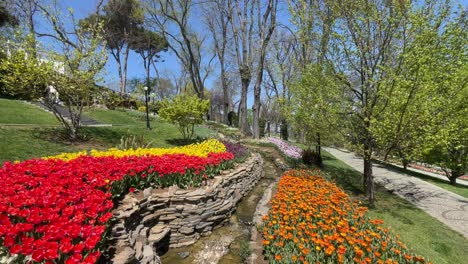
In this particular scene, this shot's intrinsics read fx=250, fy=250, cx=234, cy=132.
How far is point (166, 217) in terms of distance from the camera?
16.2 feet

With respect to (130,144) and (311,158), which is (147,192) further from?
(311,158)

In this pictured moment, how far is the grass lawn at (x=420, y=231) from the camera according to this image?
5188 millimetres

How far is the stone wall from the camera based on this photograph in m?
3.63

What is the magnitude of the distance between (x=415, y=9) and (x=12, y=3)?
2361 cm

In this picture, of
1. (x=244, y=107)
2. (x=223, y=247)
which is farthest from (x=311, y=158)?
(x=223, y=247)

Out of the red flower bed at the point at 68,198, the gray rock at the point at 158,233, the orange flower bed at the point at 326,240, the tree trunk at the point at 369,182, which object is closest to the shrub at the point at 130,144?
the red flower bed at the point at 68,198

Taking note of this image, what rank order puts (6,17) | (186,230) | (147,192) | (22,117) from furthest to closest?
(6,17) → (22,117) → (186,230) → (147,192)

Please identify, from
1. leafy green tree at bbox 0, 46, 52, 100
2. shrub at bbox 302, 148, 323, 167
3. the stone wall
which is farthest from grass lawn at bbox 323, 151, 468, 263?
leafy green tree at bbox 0, 46, 52, 100

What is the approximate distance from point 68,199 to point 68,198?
29mm

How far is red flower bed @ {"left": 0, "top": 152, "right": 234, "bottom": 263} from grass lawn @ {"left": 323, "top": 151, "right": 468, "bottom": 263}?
5029 mm

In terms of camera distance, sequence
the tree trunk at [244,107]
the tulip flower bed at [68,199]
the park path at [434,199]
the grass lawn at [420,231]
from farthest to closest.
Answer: the tree trunk at [244,107], the park path at [434,199], the grass lawn at [420,231], the tulip flower bed at [68,199]

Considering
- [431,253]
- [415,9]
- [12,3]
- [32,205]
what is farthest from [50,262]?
[12,3]

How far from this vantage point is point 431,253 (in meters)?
5.15

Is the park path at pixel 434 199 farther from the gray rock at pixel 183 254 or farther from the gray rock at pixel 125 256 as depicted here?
the gray rock at pixel 125 256
